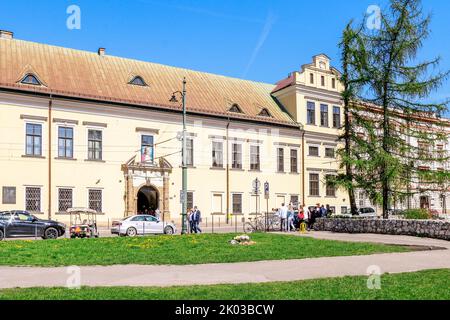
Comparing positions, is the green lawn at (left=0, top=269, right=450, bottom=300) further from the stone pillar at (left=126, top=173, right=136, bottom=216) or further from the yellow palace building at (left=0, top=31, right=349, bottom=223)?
the stone pillar at (left=126, top=173, right=136, bottom=216)

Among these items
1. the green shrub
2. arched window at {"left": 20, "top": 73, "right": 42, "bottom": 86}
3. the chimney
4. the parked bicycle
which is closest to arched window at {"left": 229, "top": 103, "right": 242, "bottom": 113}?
the parked bicycle

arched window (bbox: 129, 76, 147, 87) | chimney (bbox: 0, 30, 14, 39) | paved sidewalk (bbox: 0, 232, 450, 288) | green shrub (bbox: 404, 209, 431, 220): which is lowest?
paved sidewalk (bbox: 0, 232, 450, 288)

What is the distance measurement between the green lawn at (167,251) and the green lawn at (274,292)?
4.83 m

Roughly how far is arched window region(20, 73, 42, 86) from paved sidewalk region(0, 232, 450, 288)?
2734 cm

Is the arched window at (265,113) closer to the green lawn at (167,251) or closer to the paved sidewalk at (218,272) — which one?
the green lawn at (167,251)

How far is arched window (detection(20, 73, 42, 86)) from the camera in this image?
38.0 meters

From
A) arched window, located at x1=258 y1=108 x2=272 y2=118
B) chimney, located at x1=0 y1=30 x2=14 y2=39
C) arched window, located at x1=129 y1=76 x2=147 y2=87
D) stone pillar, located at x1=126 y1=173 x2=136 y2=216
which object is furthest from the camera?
arched window, located at x1=258 y1=108 x2=272 y2=118

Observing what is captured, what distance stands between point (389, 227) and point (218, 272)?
1750 centimetres

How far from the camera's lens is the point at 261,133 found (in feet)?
162

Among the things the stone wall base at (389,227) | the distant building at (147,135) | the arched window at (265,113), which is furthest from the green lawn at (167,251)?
the arched window at (265,113)

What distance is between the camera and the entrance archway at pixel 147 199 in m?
43.0

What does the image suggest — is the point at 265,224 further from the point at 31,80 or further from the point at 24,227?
the point at 31,80
